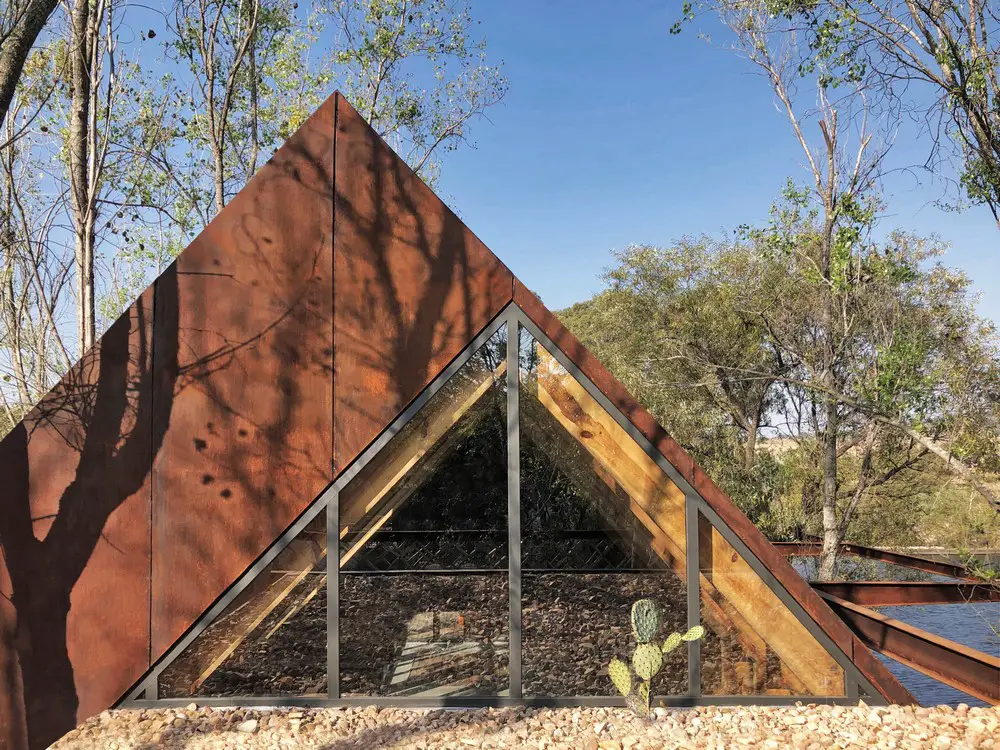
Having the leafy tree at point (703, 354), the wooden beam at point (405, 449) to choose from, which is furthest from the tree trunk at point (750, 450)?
the wooden beam at point (405, 449)

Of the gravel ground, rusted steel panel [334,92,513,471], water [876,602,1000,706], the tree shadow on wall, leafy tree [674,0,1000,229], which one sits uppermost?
leafy tree [674,0,1000,229]

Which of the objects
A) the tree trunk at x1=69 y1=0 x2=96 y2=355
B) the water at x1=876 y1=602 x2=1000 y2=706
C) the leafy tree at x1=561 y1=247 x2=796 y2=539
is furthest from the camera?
the leafy tree at x1=561 y1=247 x2=796 y2=539

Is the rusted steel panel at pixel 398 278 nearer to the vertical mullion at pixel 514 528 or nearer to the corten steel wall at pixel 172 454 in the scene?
the corten steel wall at pixel 172 454

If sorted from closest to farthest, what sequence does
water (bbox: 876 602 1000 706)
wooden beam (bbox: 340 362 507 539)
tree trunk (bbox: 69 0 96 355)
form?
wooden beam (bbox: 340 362 507 539), water (bbox: 876 602 1000 706), tree trunk (bbox: 69 0 96 355)

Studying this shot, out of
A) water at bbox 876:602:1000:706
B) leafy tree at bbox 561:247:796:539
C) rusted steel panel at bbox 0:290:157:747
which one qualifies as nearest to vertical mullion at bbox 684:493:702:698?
water at bbox 876:602:1000:706

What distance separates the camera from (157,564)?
188 inches

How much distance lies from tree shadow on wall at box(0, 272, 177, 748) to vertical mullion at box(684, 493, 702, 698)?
12.7 feet

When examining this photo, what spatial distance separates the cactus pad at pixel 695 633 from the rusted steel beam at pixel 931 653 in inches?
72.8

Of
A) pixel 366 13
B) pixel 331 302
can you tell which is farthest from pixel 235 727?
pixel 366 13

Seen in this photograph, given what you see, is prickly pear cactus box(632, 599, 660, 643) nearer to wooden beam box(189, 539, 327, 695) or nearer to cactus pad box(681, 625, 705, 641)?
cactus pad box(681, 625, 705, 641)

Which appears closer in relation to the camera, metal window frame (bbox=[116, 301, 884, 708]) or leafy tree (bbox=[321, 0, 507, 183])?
metal window frame (bbox=[116, 301, 884, 708])

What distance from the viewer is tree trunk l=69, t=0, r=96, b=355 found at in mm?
8227

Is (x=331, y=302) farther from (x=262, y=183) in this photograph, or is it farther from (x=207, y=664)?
(x=207, y=664)

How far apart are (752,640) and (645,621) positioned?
0.77 meters
